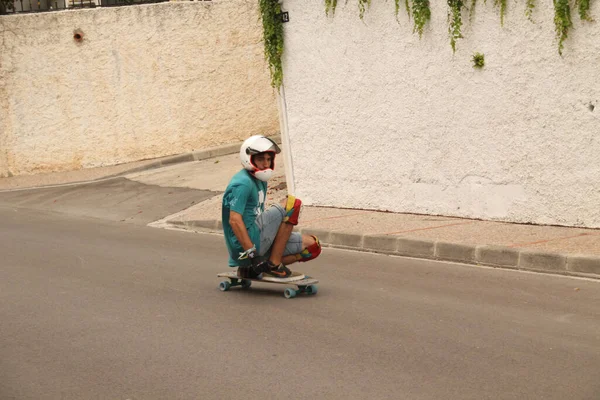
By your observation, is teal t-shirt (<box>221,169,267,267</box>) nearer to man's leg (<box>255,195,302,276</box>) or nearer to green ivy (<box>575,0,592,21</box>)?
man's leg (<box>255,195,302,276</box>)

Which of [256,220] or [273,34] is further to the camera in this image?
[273,34]

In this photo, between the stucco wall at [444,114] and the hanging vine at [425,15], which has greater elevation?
the hanging vine at [425,15]

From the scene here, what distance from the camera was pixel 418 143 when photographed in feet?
43.3

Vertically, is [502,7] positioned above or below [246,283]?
above

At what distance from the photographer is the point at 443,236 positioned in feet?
37.6

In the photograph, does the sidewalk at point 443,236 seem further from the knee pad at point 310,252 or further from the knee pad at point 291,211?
the knee pad at point 291,211

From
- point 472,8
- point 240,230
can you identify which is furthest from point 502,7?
point 240,230

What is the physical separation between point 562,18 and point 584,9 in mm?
269

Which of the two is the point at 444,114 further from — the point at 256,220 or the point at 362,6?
the point at 256,220

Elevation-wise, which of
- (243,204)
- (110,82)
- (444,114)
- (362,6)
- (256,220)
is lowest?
(256,220)

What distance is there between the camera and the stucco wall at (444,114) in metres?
11.4

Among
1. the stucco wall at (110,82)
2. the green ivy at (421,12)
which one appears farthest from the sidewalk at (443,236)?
the stucco wall at (110,82)

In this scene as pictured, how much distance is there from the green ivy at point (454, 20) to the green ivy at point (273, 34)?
2.99m

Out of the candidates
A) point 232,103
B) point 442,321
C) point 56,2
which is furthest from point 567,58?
point 56,2
